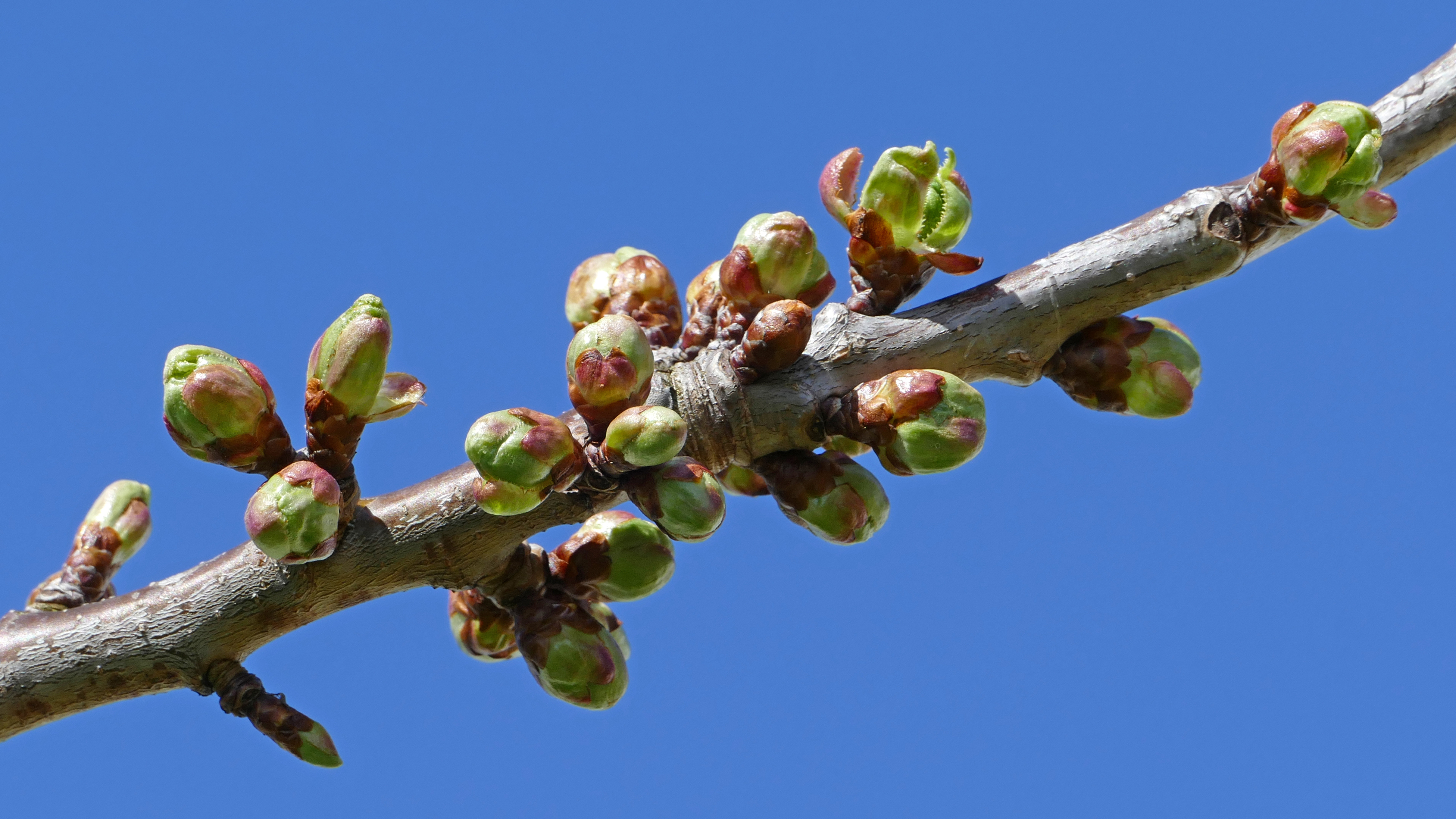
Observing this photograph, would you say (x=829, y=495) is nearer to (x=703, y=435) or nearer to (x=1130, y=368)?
(x=703, y=435)

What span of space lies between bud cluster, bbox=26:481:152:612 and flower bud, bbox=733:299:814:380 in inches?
49.6

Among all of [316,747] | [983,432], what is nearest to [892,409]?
[983,432]

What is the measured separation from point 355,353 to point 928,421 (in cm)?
86

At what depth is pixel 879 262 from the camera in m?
2.00

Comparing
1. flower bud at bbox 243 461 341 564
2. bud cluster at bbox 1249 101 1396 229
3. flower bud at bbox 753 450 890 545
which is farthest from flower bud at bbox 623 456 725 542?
bud cluster at bbox 1249 101 1396 229

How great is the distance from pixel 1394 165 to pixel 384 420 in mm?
1688

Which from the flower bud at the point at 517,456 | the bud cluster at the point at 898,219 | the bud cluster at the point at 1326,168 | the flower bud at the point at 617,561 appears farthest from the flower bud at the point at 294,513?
the bud cluster at the point at 1326,168

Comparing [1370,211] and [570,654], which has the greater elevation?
[1370,211]

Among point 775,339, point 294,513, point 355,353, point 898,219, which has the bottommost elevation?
point 294,513

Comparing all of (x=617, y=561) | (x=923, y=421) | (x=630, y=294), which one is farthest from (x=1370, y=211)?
(x=617, y=561)

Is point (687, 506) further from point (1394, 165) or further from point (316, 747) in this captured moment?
point (1394, 165)

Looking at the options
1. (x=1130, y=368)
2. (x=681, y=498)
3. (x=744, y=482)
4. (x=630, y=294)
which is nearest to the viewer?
(x=681, y=498)

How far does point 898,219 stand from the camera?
1.94 metres

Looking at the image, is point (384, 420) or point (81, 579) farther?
point (81, 579)
